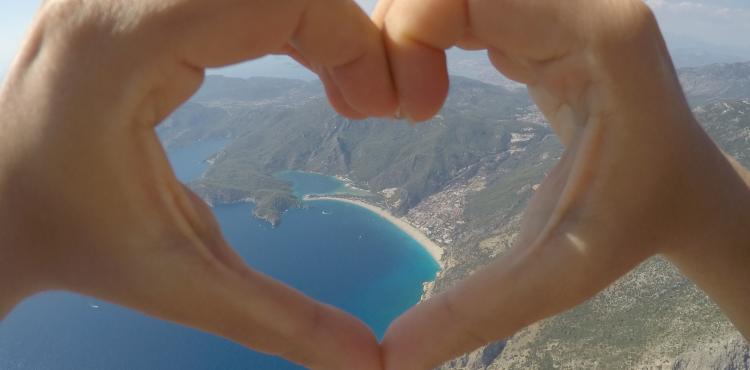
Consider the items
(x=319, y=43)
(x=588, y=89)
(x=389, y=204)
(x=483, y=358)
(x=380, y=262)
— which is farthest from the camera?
(x=389, y=204)

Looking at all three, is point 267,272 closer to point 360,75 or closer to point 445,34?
point 360,75

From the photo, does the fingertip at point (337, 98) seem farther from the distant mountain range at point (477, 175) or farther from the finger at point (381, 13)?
the distant mountain range at point (477, 175)

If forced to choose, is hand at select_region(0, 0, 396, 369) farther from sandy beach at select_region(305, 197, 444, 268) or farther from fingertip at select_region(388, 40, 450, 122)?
sandy beach at select_region(305, 197, 444, 268)

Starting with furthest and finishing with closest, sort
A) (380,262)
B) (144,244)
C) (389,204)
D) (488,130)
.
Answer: (488,130) < (389,204) < (380,262) < (144,244)

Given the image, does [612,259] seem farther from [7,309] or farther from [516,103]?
[516,103]

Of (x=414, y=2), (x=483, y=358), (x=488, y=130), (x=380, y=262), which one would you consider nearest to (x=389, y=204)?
(x=380, y=262)

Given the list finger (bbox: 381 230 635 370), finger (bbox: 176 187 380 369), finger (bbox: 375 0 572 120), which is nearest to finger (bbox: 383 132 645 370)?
finger (bbox: 381 230 635 370)

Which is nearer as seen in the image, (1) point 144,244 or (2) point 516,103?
(1) point 144,244
